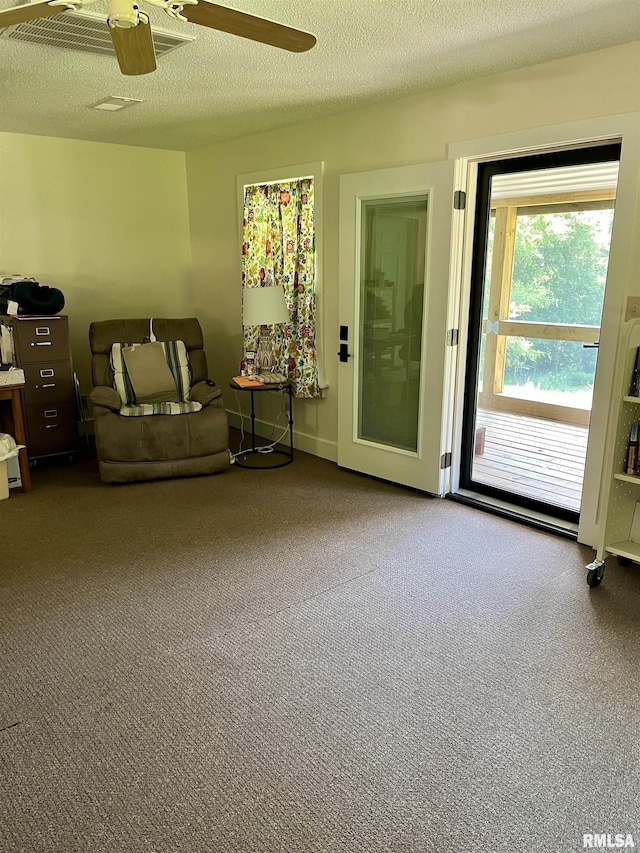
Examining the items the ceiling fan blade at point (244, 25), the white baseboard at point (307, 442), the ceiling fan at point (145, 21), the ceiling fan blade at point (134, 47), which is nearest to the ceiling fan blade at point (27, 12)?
the ceiling fan at point (145, 21)

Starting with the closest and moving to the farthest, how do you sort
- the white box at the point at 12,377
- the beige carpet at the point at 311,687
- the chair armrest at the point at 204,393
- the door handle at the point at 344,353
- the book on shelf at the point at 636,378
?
the beige carpet at the point at 311,687, the book on shelf at the point at 636,378, the white box at the point at 12,377, the door handle at the point at 344,353, the chair armrest at the point at 204,393

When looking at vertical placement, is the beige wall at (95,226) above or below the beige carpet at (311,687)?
above

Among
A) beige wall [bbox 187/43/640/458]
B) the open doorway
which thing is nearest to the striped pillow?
beige wall [bbox 187/43/640/458]

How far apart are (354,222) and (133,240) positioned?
93.6 inches

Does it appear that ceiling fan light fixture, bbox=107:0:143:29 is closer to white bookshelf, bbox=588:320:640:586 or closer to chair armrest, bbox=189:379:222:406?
white bookshelf, bbox=588:320:640:586

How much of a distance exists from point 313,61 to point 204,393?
7.80ft

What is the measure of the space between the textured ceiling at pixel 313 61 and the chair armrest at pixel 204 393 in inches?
73.9

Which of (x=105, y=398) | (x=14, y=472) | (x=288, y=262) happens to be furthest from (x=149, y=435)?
(x=288, y=262)

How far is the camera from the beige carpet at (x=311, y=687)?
5.74 ft

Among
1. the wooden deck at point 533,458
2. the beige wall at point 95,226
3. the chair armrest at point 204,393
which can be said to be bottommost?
the wooden deck at point 533,458

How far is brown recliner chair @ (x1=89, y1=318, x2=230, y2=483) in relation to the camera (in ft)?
14.1

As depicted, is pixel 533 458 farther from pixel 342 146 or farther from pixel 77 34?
pixel 77 34

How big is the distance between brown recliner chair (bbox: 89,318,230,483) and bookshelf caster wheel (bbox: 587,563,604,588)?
2.55 meters

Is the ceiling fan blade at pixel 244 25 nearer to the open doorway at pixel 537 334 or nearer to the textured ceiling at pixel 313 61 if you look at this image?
the textured ceiling at pixel 313 61
